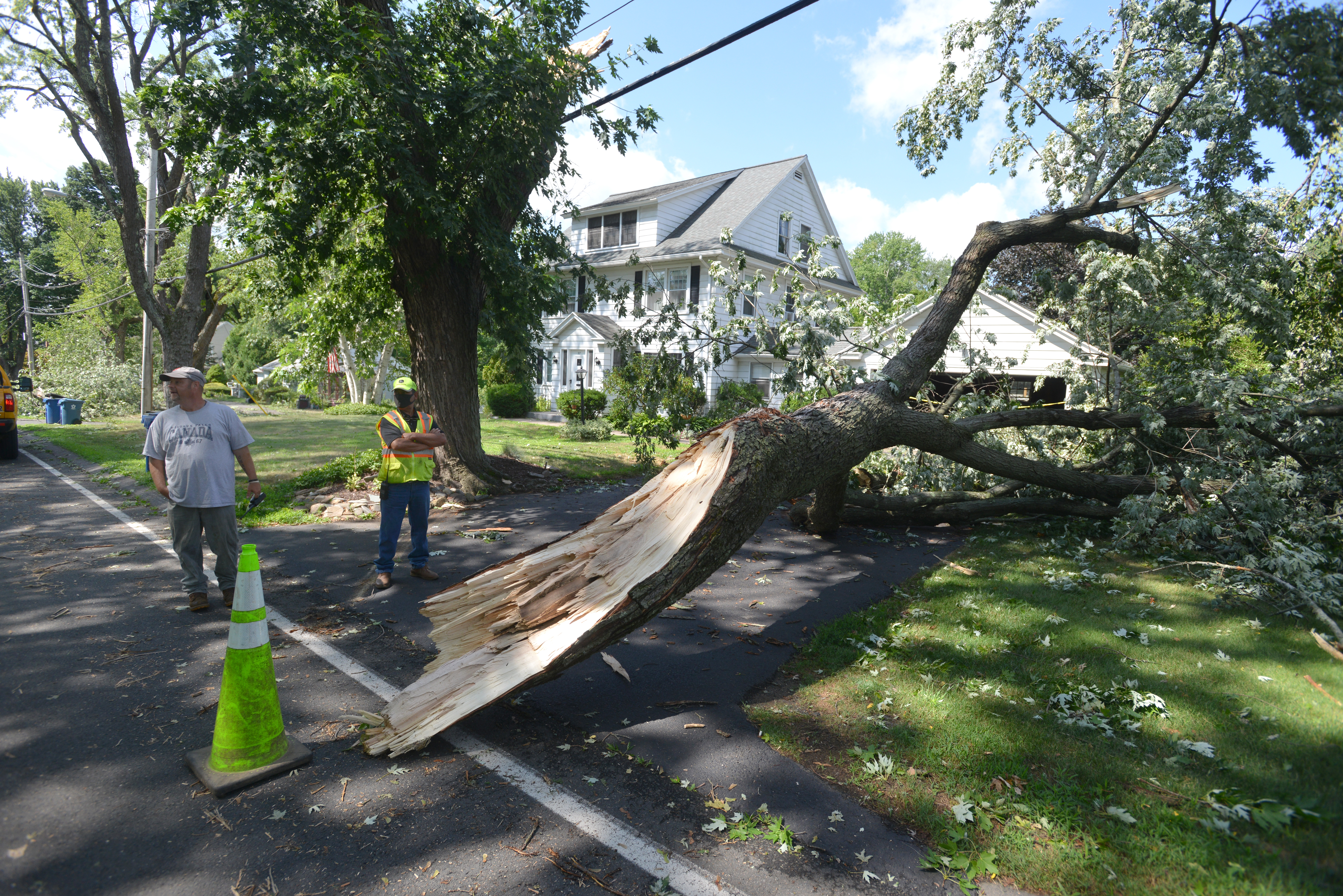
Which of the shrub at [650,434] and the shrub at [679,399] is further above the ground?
the shrub at [679,399]

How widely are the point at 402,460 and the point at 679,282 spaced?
826 inches

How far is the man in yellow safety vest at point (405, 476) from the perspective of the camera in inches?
230

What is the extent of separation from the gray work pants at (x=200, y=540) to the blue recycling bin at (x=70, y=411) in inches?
865

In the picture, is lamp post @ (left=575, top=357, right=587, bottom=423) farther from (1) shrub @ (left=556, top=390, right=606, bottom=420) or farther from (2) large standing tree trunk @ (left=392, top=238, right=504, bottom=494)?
(2) large standing tree trunk @ (left=392, top=238, right=504, bottom=494)

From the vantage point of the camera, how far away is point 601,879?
99.3 inches

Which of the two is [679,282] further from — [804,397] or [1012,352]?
[804,397]

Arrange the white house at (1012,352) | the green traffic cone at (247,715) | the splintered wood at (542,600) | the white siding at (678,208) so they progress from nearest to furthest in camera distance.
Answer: the green traffic cone at (247,715), the splintered wood at (542,600), the white house at (1012,352), the white siding at (678,208)

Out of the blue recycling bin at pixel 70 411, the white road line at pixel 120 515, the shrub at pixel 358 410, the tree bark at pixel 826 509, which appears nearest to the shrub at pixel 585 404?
the shrub at pixel 358 410

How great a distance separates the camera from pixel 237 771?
3076mm

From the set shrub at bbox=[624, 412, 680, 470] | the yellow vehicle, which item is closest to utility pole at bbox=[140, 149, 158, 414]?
the yellow vehicle

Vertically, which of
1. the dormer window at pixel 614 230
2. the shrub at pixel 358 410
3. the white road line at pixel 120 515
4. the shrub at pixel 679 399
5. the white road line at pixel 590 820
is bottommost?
the white road line at pixel 590 820

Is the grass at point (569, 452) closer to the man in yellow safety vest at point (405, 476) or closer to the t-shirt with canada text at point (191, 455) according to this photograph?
the man in yellow safety vest at point (405, 476)

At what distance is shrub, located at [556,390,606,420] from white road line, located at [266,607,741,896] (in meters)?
19.8

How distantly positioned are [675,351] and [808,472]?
19597 mm
